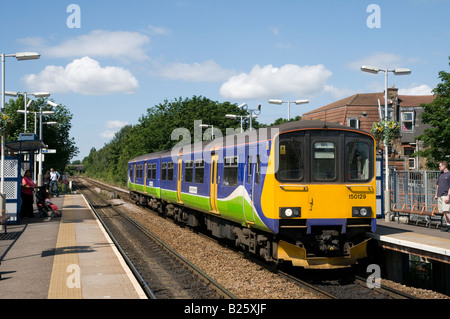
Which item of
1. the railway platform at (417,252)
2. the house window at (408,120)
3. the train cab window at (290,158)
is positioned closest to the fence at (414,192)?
the railway platform at (417,252)

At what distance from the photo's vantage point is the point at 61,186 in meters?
45.0

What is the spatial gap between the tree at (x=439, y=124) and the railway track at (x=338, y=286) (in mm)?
21202

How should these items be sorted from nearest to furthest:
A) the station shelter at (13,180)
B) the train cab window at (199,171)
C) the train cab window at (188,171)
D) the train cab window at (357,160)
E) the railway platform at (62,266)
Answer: the railway platform at (62,266), the train cab window at (357,160), the train cab window at (199,171), the train cab window at (188,171), the station shelter at (13,180)

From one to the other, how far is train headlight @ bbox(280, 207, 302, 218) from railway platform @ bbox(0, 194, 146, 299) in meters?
3.02

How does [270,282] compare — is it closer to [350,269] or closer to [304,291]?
[304,291]

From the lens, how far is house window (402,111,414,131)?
1865 inches

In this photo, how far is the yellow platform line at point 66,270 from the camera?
25.8ft

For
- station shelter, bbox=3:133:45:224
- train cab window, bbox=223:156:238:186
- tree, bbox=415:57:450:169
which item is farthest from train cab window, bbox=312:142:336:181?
tree, bbox=415:57:450:169

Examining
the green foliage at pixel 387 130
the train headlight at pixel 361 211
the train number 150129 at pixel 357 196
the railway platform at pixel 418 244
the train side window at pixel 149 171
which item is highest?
the green foliage at pixel 387 130

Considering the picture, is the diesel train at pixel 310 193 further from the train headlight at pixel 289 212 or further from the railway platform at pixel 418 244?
the railway platform at pixel 418 244

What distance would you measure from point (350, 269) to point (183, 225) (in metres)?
9.07

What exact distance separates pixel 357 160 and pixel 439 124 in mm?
21491

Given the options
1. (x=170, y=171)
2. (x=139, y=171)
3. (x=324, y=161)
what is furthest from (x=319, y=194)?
(x=139, y=171)
